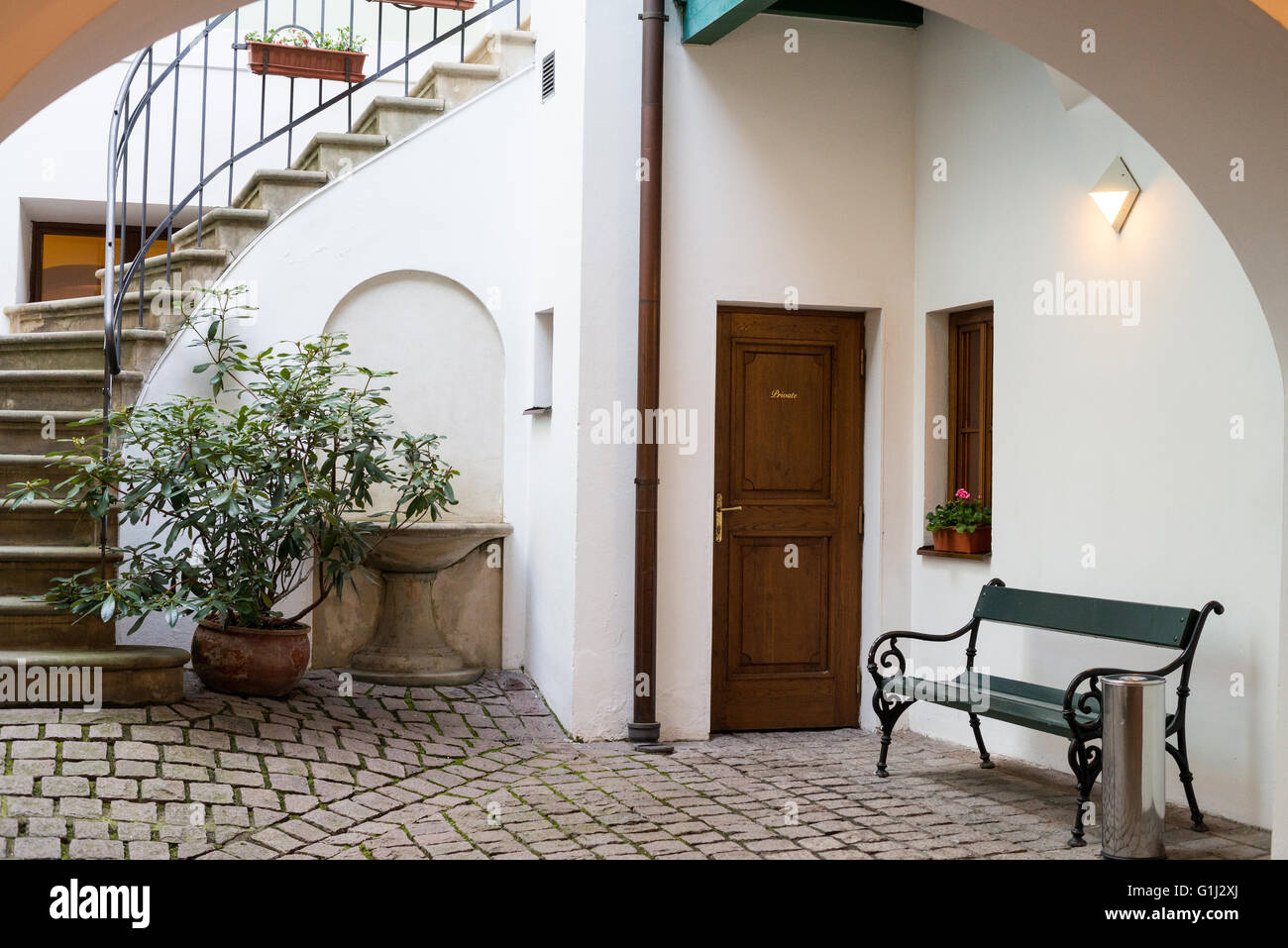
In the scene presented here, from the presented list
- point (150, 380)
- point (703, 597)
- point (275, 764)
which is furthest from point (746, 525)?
point (150, 380)

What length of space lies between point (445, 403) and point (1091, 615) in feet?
13.4

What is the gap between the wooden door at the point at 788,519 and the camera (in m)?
6.79

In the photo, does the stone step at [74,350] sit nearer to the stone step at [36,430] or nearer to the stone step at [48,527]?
the stone step at [36,430]

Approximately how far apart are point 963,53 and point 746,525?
108 inches

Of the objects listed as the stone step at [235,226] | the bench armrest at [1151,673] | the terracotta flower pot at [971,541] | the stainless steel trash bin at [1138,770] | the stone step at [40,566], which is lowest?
the stainless steel trash bin at [1138,770]

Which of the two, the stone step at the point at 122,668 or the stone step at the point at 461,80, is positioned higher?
the stone step at the point at 461,80

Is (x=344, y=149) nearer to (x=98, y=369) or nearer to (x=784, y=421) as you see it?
(x=98, y=369)

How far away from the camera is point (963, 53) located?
662cm

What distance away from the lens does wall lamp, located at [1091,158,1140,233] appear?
17.9 ft

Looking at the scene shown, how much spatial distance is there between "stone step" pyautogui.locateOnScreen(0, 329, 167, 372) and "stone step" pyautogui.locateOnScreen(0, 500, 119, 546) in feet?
3.85

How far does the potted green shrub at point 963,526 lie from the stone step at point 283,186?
163 inches

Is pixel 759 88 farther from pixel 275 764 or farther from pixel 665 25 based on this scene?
pixel 275 764

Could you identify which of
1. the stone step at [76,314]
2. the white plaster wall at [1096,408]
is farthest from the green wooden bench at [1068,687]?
the stone step at [76,314]

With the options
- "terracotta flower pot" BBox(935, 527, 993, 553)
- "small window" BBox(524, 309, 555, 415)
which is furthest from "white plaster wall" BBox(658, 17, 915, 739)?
"small window" BBox(524, 309, 555, 415)
